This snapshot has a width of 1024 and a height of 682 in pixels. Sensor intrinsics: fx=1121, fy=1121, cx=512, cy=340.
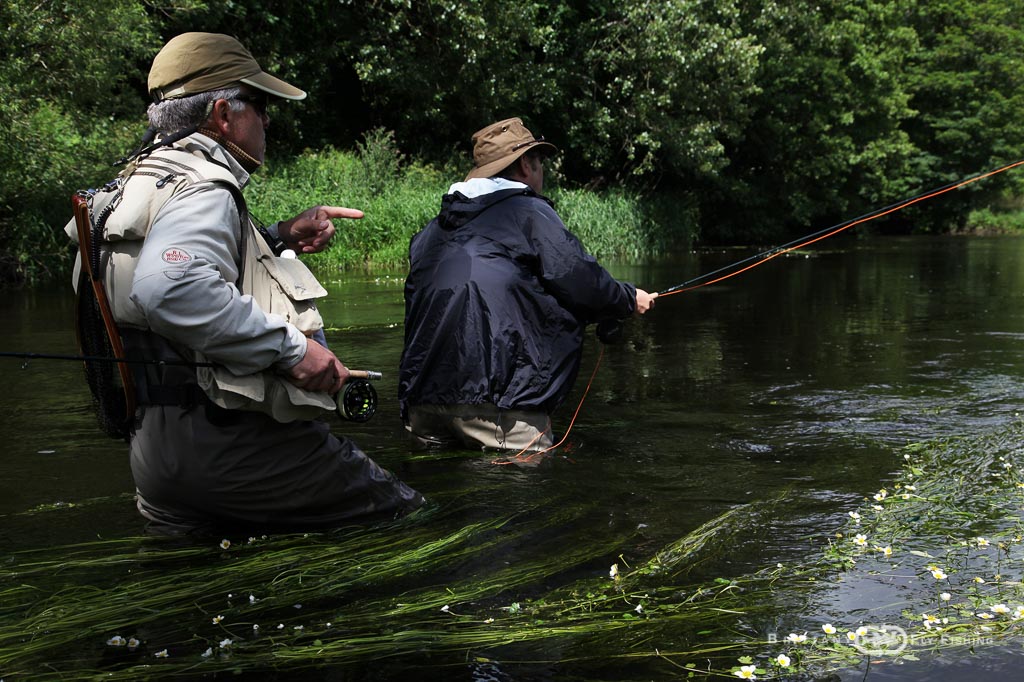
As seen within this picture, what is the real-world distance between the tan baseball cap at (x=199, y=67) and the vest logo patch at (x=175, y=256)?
670 millimetres

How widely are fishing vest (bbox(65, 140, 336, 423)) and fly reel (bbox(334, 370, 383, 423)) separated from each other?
0.07 metres

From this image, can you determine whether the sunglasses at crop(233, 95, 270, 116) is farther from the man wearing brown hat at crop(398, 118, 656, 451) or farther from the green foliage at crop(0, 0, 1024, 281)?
the green foliage at crop(0, 0, 1024, 281)

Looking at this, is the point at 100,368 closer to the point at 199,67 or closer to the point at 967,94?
the point at 199,67

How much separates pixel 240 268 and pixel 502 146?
282cm

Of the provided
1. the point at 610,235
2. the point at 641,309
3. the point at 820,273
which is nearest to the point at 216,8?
the point at 610,235

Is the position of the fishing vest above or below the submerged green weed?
above

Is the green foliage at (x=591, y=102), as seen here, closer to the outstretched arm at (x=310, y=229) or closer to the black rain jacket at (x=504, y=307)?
the black rain jacket at (x=504, y=307)

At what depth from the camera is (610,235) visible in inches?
1033

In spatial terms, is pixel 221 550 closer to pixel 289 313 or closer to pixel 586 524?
pixel 289 313

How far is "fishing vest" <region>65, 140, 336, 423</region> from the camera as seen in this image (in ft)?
12.0

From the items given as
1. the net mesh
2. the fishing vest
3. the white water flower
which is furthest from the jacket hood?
the white water flower

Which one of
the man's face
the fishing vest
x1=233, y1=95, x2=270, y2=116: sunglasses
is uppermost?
x1=233, y1=95, x2=270, y2=116: sunglasses

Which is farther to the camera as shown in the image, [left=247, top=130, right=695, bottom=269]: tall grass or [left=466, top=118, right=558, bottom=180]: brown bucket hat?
[left=247, top=130, right=695, bottom=269]: tall grass

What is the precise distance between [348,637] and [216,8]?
72.9 ft
